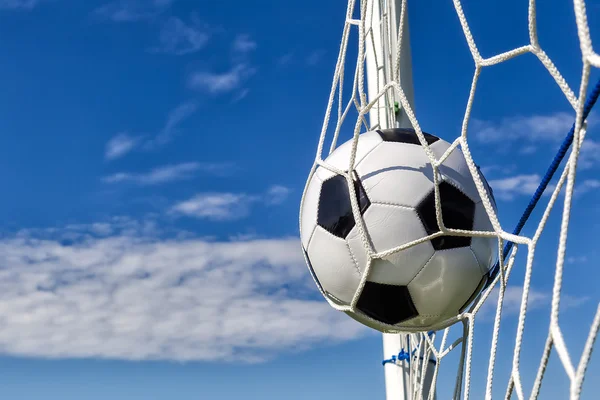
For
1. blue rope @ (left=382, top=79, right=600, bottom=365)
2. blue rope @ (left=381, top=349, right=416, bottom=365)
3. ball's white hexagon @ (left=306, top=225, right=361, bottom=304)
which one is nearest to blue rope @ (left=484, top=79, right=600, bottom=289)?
blue rope @ (left=382, top=79, right=600, bottom=365)

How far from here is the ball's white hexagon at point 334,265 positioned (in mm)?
3164

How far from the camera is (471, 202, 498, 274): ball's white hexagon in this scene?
317cm

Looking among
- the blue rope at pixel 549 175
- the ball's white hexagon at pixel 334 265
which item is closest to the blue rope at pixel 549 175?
the blue rope at pixel 549 175

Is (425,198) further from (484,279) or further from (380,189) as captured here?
(484,279)

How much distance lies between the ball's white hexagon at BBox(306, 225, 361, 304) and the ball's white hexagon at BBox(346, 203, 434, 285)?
0.25ft

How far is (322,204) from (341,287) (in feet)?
1.25

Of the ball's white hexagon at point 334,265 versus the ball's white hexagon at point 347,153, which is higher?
the ball's white hexagon at point 347,153

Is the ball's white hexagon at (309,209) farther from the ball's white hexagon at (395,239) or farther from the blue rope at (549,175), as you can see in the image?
the blue rope at (549,175)

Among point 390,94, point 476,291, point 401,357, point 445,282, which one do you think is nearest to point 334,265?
point 445,282

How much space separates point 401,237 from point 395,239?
0.03 meters

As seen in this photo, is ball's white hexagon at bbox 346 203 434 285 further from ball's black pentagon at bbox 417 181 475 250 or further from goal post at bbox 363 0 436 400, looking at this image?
goal post at bbox 363 0 436 400

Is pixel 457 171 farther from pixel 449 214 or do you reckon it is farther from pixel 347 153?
pixel 347 153

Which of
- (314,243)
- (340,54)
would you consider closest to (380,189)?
(314,243)

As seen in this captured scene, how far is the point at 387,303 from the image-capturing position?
126 inches
